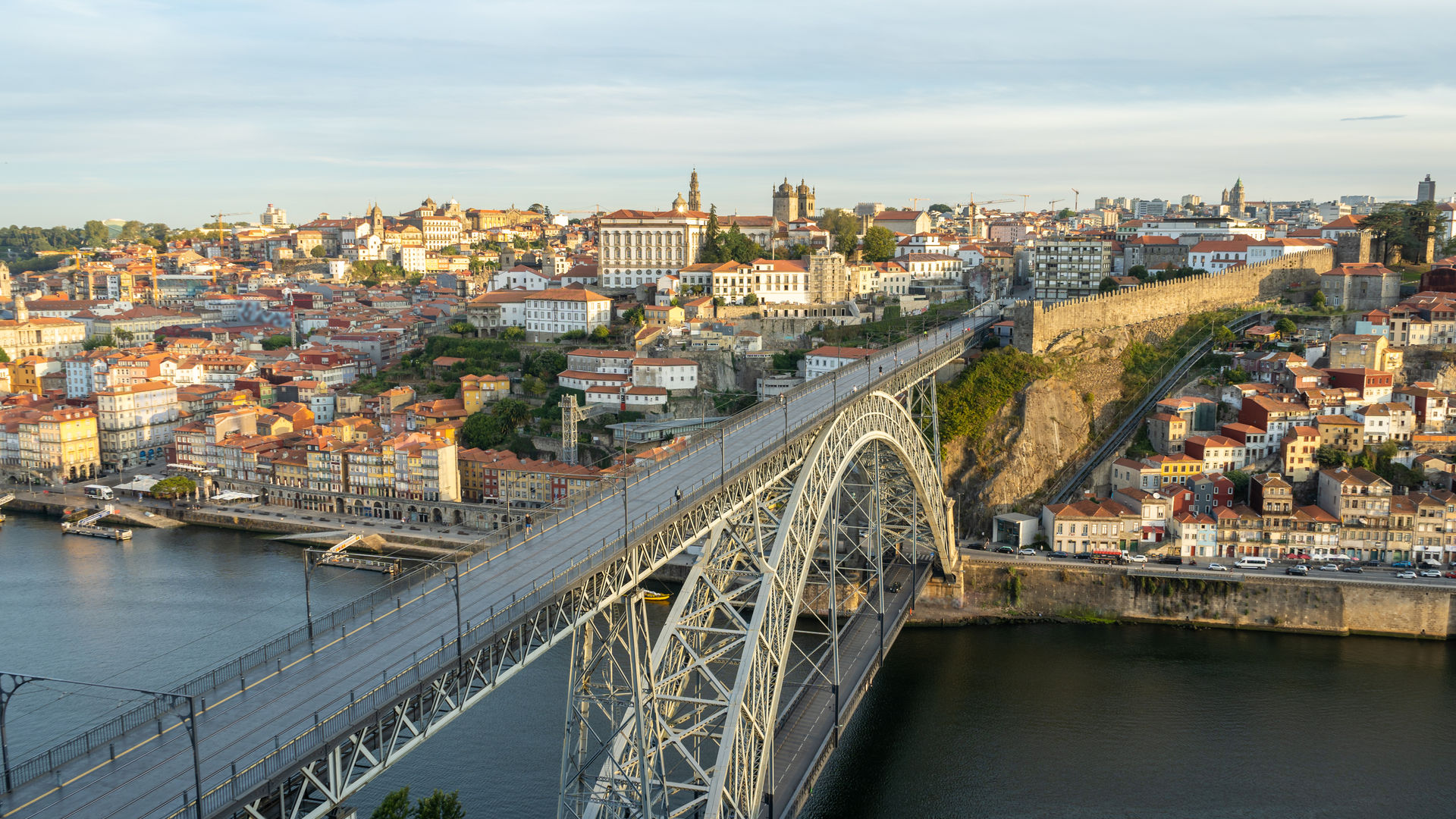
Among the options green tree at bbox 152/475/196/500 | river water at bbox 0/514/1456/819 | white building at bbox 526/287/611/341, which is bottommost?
river water at bbox 0/514/1456/819

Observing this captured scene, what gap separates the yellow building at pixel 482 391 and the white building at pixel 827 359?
9.49 meters

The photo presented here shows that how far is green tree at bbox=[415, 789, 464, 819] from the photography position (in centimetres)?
1041

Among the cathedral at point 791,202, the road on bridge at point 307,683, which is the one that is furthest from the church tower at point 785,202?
the road on bridge at point 307,683

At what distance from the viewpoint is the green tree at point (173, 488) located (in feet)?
100

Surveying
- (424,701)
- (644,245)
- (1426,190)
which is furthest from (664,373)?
(1426,190)

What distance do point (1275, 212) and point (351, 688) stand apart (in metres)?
93.5

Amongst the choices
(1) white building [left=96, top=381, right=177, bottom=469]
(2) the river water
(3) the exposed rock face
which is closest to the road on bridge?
(2) the river water

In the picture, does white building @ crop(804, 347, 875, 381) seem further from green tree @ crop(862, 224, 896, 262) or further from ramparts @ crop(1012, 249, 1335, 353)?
green tree @ crop(862, 224, 896, 262)

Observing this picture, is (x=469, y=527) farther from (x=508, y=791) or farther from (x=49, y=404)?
(x=49, y=404)

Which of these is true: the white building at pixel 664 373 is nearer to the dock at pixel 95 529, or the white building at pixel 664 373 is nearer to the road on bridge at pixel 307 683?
the dock at pixel 95 529

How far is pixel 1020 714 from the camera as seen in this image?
56.5ft

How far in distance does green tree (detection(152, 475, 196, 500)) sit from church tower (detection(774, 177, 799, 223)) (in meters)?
32.2

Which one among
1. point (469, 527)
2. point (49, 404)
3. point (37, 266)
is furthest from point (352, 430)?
point (37, 266)

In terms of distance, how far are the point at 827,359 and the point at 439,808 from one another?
21718 millimetres
